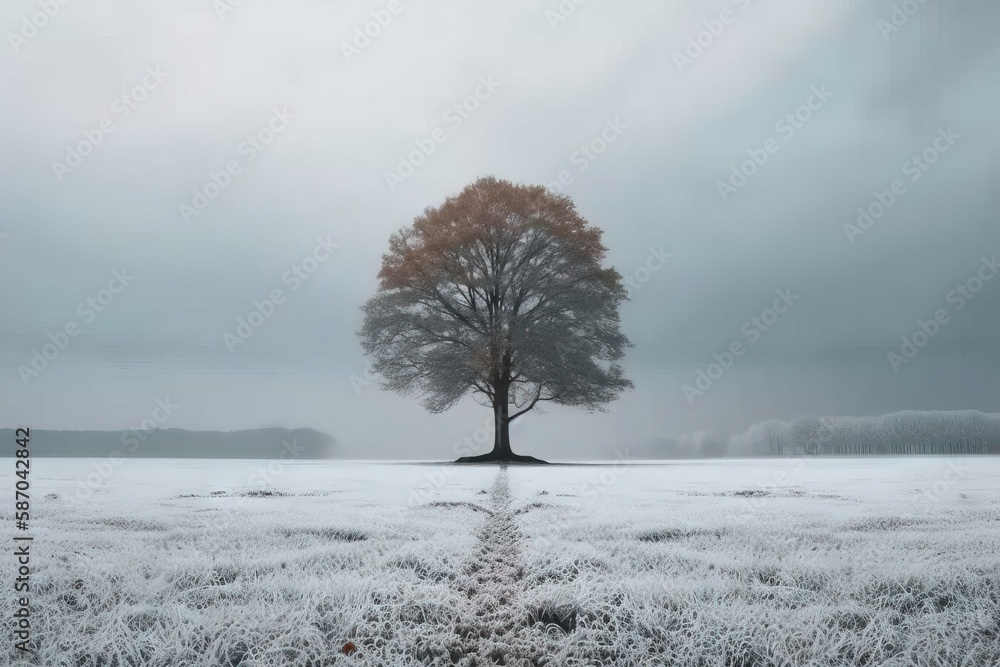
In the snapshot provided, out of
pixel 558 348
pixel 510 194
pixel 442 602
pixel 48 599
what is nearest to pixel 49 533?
pixel 48 599

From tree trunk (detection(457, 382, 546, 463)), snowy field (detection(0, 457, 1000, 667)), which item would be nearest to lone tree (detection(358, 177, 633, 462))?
tree trunk (detection(457, 382, 546, 463))

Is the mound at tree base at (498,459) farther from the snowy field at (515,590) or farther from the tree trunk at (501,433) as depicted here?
the snowy field at (515,590)

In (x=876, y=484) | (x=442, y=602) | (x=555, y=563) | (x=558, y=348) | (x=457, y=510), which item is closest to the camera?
(x=442, y=602)

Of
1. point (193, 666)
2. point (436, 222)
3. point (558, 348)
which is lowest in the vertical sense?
point (193, 666)

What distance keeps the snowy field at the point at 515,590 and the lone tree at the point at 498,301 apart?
15362 millimetres

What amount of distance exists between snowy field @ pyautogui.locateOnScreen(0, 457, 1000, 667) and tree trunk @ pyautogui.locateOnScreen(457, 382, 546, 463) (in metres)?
15.6

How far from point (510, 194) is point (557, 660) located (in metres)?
20.3

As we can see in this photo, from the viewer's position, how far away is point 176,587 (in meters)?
3.37

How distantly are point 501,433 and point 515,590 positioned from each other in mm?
17999

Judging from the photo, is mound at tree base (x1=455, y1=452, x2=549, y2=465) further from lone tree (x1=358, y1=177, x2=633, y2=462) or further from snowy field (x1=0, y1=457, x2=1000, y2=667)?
snowy field (x1=0, y1=457, x2=1000, y2=667)

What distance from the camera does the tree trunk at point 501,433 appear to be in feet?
69.7

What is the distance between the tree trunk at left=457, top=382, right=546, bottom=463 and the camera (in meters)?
21.2

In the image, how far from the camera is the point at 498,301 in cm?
2208

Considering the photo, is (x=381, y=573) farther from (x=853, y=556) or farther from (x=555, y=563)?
(x=853, y=556)
